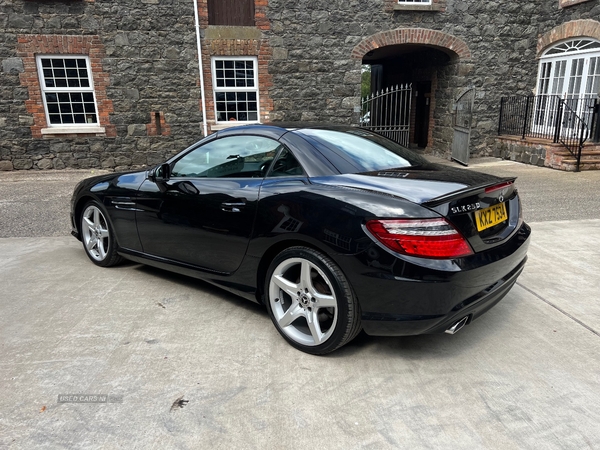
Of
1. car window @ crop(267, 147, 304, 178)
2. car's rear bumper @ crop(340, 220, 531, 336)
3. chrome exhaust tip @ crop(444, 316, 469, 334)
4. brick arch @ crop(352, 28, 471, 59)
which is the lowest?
chrome exhaust tip @ crop(444, 316, 469, 334)

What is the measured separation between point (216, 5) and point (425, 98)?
295 inches

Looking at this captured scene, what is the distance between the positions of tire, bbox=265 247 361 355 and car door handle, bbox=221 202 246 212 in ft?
1.57

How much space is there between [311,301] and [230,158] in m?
1.39

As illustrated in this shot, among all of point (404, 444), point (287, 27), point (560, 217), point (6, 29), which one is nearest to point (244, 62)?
point (287, 27)

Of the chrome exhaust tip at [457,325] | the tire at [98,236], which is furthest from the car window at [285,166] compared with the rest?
the tire at [98,236]

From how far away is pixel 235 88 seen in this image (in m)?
11.4

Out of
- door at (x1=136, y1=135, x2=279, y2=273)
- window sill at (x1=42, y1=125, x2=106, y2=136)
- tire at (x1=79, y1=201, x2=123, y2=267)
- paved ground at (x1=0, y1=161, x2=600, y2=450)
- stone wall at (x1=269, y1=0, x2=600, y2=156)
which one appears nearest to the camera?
paved ground at (x1=0, y1=161, x2=600, y2=450)

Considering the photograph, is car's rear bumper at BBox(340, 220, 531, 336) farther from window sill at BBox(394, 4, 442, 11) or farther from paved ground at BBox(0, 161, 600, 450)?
window sill at BBox(394, 4, 442, 11)

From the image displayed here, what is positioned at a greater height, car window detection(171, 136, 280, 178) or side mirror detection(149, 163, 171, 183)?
car window detection(171, 136, 280, 178)

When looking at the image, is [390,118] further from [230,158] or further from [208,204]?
[208,204]

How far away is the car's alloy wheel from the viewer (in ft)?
14.3

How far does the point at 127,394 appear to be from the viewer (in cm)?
251

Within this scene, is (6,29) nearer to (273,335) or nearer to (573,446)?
(273,335)

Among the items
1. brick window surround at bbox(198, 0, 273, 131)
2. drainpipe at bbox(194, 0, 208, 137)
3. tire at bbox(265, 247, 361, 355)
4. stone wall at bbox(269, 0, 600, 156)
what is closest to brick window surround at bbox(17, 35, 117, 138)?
drainpipe at bbox(194, 0, 208, 137)
